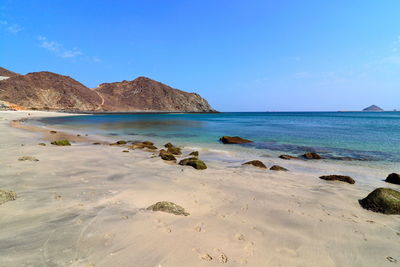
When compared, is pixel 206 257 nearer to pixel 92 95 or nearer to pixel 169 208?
pixel 169 208

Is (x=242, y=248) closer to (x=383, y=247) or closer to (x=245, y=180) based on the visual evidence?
(x=383, y=247)

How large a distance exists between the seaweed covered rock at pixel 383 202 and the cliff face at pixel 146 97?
6030 inches

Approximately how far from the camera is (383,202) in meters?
5.57

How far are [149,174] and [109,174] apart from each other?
1.49m

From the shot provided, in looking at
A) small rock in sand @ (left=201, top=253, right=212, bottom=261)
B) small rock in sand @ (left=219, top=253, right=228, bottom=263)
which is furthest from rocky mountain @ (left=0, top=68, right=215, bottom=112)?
small rock in sand @ (left=219, top=253, right=228, bottom=263)

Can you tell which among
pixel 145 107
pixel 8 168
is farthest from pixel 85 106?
pixel 8 168

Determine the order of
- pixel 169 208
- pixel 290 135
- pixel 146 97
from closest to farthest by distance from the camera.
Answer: pixel 169 208 < pixel 290 135 < pixel 146 97

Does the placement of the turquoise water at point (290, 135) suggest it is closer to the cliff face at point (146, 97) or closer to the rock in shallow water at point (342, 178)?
the rock in shallow water at point (342, 178)

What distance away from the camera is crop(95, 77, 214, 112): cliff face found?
157438 millimetres

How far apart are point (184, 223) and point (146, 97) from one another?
6770 inches

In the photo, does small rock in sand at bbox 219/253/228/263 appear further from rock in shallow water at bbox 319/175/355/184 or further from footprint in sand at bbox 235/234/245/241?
rock in shallow water at bbox 319/175/355/184

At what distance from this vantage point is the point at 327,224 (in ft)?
15.5

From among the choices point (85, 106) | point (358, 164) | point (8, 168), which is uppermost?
point (85, 106)

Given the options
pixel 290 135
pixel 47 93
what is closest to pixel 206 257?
pixel 290 135
